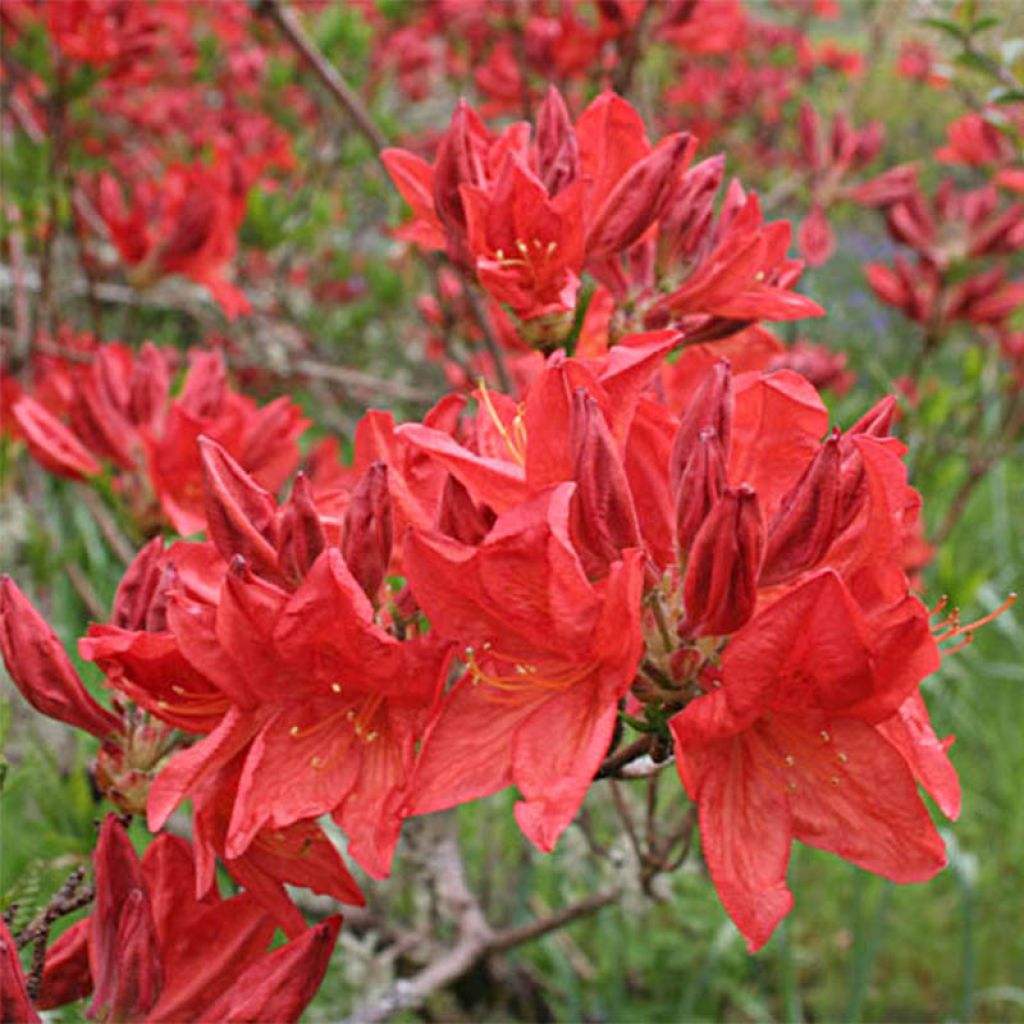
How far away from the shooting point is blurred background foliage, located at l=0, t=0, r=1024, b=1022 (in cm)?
207

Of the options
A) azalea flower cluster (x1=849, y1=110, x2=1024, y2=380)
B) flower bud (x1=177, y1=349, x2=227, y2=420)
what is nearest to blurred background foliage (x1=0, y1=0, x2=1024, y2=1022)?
azalea flower cluster (x1=849, y1=110, x2=1024, y2=380)

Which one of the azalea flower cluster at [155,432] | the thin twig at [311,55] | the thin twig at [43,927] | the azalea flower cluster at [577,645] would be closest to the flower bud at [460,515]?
the azalea flower cluster at [577,645]

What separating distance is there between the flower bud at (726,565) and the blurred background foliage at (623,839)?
1.83 feet

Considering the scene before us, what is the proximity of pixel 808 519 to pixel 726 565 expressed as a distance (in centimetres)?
8

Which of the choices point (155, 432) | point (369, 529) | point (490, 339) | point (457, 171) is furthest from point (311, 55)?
point (369, 529)

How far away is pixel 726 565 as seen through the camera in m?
0.88

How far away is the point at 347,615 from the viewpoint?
2.90 ft

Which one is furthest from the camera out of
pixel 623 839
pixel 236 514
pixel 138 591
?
pixel 623 839

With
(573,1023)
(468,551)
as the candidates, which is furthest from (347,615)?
(573,1023)

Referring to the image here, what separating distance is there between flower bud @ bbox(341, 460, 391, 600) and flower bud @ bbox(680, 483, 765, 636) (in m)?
0.23

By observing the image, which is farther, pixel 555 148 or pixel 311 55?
pixel 311 55

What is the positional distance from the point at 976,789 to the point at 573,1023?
6.36 ft

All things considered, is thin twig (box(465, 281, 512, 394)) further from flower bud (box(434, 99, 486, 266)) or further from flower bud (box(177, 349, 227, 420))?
flower bud (box(434, 99, 486, 266))

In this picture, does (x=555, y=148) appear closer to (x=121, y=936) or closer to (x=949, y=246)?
(x=121, y=936)
